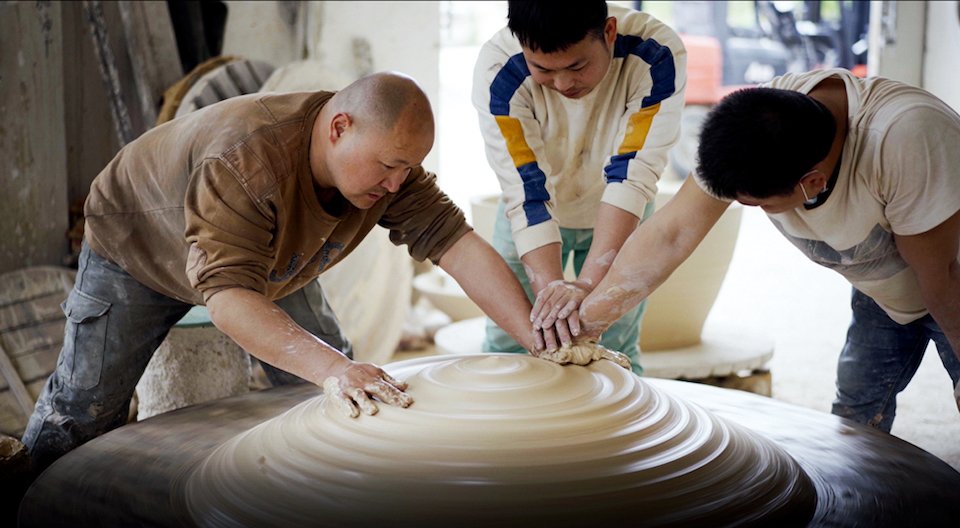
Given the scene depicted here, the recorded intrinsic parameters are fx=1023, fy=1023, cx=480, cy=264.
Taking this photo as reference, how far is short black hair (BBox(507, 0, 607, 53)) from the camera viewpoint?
89.2 inches

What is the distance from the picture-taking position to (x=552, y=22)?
2.26m

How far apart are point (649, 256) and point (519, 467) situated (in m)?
0.79

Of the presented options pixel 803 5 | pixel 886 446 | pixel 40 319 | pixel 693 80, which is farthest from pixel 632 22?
pixel 803 5

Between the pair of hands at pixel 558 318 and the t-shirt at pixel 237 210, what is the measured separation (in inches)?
11.9

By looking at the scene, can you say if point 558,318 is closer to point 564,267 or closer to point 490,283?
point 490,283

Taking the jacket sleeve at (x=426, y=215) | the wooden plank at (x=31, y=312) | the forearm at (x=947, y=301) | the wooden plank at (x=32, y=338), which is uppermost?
the jacket sleeve at (x=426, y=215)

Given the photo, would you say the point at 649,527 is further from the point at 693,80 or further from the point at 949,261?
the point at 693,80

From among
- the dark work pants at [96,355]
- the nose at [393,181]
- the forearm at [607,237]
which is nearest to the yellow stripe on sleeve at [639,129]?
the forearm at [607,237]

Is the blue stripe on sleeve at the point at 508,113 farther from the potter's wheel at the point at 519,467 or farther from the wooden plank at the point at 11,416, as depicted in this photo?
the wooden plank at the point at 11,416

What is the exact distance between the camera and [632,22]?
262 centimetres

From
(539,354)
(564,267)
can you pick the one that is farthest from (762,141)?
(564,267)

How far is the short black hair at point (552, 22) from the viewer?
2266 millimetres

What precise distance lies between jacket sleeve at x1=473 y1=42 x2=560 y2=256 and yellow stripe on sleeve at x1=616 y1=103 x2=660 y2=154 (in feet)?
0.75

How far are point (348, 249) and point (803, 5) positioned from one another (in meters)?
9.31
